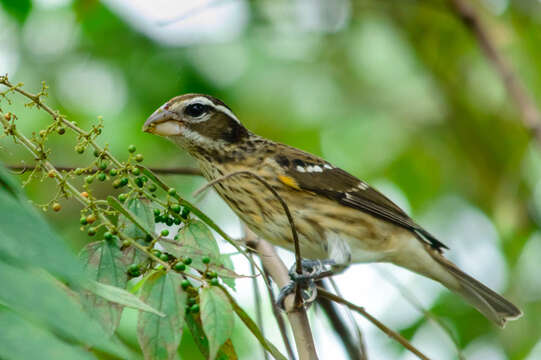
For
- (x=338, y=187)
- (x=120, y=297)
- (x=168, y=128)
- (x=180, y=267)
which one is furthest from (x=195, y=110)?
(x=120, y=297)

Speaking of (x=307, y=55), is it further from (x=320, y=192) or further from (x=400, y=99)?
(x=320, y=192)

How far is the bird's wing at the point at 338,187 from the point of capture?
13.7ft

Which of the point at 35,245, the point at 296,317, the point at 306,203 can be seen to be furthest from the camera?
the point at 306,203

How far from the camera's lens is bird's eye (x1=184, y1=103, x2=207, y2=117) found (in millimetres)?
3967

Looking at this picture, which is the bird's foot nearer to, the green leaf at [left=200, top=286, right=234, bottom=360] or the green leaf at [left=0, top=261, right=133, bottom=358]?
the green leaf at [left=200, top=286, right=234, bottom=360]

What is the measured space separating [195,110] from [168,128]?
25 cm

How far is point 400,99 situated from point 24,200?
499 cm

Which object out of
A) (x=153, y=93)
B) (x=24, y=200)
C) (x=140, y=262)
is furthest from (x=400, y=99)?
(x=24, y=200)

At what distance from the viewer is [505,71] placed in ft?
14.7

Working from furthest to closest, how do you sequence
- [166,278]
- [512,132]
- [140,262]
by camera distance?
[512,132] → [140,262] → [166,278]

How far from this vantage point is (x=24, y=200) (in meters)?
Answer: 1.44

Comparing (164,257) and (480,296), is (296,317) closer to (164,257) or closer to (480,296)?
(164,257)

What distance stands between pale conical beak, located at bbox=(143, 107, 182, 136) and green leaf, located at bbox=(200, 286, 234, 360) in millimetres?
1756

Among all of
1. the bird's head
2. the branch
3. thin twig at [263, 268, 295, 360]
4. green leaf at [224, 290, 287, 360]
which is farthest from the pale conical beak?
green leaf at [224, 290, 287, 360]
